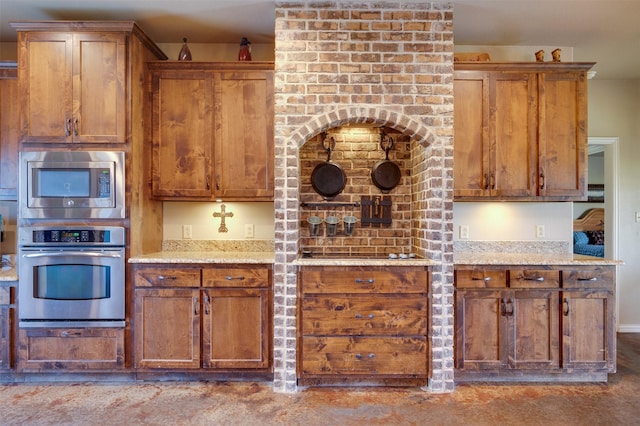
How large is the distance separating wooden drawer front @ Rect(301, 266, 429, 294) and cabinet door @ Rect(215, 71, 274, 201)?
2.60ft

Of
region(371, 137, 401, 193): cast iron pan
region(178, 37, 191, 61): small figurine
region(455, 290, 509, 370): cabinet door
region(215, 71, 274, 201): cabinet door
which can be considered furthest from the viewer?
region(371, 137, 401, 193): cast iron pan

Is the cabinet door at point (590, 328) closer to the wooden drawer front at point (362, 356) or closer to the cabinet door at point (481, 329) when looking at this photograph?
the cabinet door at point (481, 329)

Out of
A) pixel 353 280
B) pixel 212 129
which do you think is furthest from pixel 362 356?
pixel 212 129

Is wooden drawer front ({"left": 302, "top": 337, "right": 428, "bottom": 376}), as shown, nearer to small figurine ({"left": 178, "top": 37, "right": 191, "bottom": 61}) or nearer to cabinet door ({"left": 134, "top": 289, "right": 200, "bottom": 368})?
cabinet door ({"left": 134, "top": 289, "right": 200, "bottom": 368})

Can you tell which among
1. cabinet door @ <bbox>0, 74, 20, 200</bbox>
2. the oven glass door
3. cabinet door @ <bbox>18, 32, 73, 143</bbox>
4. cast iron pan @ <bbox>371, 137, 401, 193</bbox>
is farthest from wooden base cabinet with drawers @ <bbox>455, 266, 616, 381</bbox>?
cabinet door @ <bbox>0, 74, 20, 200</bbox>

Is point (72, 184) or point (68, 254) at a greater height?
point (72, 184)

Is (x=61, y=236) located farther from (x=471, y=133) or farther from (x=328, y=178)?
(x=471, y=133)

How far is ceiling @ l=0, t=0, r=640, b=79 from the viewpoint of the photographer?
2.83 m

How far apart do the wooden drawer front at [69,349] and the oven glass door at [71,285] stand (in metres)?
0.10

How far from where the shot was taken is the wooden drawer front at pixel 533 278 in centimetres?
280

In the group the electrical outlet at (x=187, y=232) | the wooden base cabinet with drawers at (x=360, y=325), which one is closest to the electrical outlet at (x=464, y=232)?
the wooden base cabinet with drawers at (x=360, y=325)

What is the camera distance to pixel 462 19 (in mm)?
3029

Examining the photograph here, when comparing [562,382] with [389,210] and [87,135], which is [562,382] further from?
[87,135]

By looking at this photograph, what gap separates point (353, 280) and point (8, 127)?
304 cm
